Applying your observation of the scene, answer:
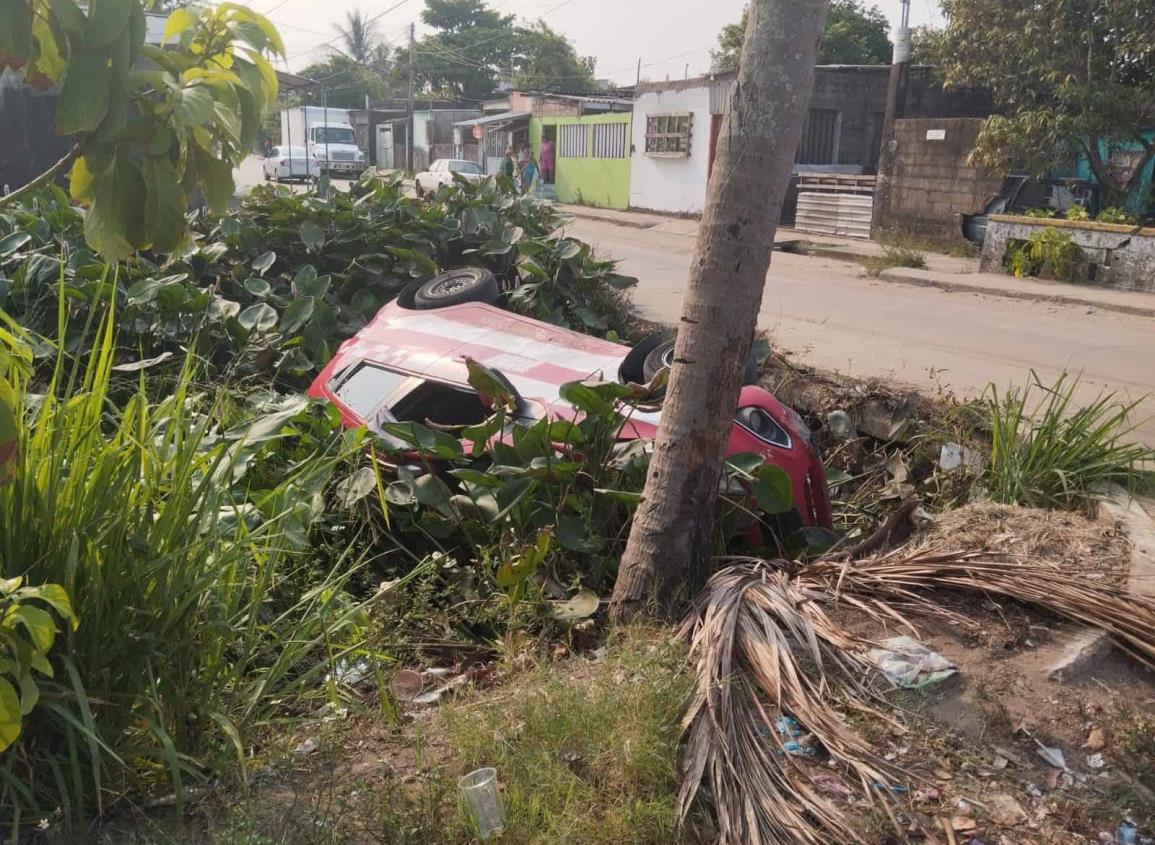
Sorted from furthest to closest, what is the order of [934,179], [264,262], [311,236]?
1. [934,179]
2. [311,236]
3. [264,262]

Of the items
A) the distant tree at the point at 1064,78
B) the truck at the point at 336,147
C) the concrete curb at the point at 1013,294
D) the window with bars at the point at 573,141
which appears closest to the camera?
the concrete curb at the point at 1013,294

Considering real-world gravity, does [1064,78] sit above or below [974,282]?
above

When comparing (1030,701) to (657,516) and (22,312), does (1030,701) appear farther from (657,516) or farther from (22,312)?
(22,312)

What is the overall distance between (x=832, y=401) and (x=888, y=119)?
1524 centimetres

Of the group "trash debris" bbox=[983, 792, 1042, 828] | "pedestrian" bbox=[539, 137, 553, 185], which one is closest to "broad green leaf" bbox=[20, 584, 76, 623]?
"trash debris" bbox=[983, 792, 1042, 828]

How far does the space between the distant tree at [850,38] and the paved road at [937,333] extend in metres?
25.6

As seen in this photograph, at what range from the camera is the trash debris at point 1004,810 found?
98.6 inches

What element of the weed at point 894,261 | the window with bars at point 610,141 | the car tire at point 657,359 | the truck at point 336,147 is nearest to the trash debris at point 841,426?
the car tire at point 657,359

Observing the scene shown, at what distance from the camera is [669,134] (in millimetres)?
26203

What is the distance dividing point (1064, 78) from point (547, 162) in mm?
18182

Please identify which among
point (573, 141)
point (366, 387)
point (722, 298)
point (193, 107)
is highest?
point (193, 107)

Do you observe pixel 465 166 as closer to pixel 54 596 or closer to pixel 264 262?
pixel 264 262

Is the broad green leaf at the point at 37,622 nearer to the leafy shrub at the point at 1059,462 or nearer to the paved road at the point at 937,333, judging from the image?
the leafy shrub at the point at 1059,462

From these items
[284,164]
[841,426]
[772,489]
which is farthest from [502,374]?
[284,164]
